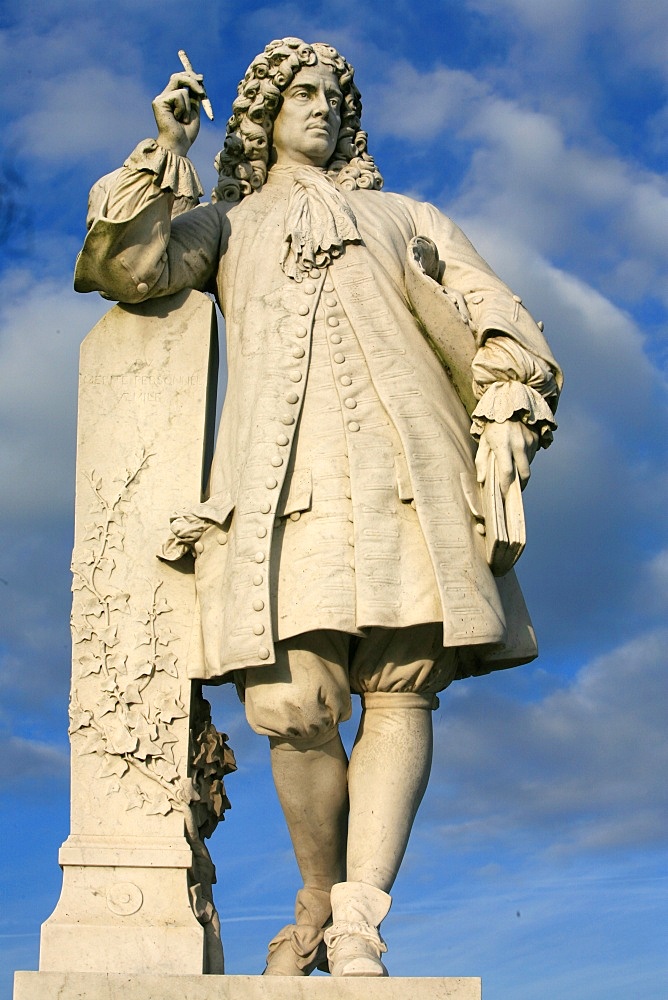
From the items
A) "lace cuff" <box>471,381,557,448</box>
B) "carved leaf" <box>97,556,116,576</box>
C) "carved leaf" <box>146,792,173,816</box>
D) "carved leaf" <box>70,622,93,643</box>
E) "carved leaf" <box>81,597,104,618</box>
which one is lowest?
"carved leaf" <box>146,792,173,816</box>

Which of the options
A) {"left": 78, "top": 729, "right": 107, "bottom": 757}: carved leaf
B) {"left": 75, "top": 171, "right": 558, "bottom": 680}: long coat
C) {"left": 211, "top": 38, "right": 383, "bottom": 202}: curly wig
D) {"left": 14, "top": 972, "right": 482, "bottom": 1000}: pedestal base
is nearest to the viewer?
{"left": 14, "top": 972, "right": 482, "bottom": 1000}: pedestal base

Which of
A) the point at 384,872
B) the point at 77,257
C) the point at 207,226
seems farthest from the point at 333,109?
the point at 384,872

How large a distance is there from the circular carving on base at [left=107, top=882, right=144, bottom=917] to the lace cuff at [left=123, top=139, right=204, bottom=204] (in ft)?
9.17

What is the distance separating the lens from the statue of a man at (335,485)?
7.09 m

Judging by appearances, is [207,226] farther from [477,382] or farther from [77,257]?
[477,382]

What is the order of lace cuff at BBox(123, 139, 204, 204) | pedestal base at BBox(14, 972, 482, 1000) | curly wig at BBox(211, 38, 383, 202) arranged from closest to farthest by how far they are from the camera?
pedestal base at BBox(14, 972, 482, 1000), lace cuff at BBox(123, 139, 204, 204), curly wig at BBox(211, 38, 383, 202)

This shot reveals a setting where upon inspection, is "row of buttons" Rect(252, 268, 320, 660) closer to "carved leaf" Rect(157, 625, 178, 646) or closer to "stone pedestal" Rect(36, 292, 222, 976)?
"stone pedestal" Rect(36, 292, 222, 976)

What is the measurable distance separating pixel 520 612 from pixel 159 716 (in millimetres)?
1577

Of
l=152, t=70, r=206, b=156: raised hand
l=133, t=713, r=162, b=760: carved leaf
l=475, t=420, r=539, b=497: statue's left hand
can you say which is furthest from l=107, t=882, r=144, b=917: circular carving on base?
l=152, t=70, r=206, b=156: raised hand

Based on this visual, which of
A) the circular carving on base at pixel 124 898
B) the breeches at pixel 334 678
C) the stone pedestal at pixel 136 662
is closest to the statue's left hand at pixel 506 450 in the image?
the breeches at pixel 334 678

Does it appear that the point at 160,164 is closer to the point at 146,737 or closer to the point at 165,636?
the point at 165,636

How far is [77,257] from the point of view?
7449mm

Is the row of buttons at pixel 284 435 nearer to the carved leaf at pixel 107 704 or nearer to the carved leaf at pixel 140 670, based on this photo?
the carved leaf at pixel 140 670

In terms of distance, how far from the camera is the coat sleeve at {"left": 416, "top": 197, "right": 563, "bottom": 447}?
7.36m
